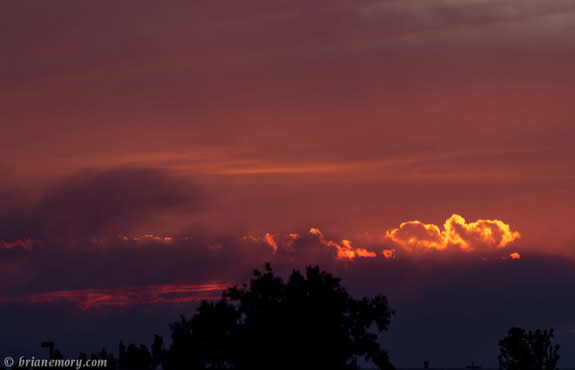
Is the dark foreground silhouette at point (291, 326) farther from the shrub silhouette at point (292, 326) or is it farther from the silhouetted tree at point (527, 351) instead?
the silhouetted tree at point (527, 351)

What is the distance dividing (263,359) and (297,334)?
10.3 ft

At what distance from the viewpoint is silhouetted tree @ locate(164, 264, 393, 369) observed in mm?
62781

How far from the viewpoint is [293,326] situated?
6322 cm

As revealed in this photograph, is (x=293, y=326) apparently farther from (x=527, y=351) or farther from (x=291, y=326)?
(x=527, y=351)

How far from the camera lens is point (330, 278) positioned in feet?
217

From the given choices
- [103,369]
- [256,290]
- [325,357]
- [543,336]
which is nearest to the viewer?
[325,357]

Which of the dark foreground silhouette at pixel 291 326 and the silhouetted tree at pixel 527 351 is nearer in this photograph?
the dark foreground silhouette at pixel 291 326

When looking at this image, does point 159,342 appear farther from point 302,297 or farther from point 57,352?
point 302,297

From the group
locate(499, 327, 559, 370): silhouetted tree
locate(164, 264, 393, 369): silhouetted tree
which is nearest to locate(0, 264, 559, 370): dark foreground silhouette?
locate(164, 264, 393, 369): silhouetted tree

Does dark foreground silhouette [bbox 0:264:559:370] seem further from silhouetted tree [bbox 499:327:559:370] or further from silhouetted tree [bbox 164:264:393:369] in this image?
silhouetted tree [bbox 499:327:559:370]

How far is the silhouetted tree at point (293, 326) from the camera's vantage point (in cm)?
6278

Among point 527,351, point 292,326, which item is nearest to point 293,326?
point 292,326

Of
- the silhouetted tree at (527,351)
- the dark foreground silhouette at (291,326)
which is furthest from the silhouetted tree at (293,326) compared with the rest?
the silhouetted tree at (527,351)

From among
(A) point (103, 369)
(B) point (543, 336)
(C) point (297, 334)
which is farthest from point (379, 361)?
(B) point (543, 336)
